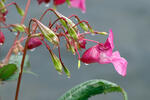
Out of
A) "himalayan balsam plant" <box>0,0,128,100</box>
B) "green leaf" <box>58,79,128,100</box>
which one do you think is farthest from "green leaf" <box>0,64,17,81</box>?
"green leaf" <box>58,79,128,100</box>

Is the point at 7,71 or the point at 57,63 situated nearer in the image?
the point at 57,63

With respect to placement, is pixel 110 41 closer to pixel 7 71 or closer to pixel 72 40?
pixel 72 40

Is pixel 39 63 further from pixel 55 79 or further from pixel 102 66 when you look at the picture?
pixel 102 66

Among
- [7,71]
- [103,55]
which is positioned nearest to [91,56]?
[103,55]

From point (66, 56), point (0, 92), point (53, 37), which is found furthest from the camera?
point (66, 56)

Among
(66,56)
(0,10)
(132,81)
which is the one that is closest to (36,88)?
(66,56)

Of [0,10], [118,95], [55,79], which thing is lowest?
[118,95]
